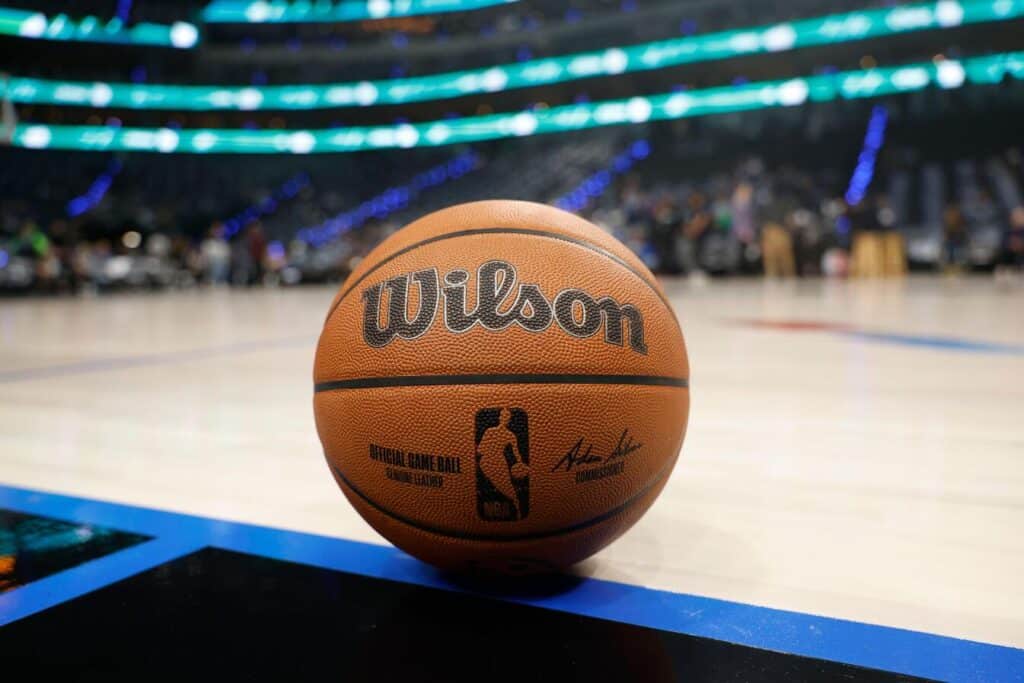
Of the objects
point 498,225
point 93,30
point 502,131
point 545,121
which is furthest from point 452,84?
point 498,225

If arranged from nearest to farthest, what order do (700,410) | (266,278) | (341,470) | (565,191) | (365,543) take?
(341,470) → (365,543) → (700,410) → (266,278) → (565,191)

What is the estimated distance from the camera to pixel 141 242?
1853 centimetres

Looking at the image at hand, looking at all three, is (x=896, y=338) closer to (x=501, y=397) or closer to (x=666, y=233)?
(x=501, y=397)

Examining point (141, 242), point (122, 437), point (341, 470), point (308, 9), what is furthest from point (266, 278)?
point (341, 470)

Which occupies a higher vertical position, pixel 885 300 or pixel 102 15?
pixel 102 15

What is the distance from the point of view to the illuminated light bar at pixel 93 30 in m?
17.5

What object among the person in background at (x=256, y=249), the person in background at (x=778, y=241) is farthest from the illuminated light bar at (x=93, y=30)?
the person in background at (x=778, y=241)

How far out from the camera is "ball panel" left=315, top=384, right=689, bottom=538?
2.71ft

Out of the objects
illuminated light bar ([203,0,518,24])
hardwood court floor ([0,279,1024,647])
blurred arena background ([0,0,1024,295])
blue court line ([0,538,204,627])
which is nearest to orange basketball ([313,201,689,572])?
hardwood court floor ([0,279,1024,647])

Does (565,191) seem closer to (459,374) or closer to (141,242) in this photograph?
(141,242)

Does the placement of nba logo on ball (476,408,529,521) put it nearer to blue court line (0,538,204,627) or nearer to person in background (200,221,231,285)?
blue court line (0,538,204,627)

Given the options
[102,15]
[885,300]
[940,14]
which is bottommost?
[885,300]

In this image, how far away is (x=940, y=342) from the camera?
127 inches

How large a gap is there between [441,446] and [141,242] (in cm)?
1990
